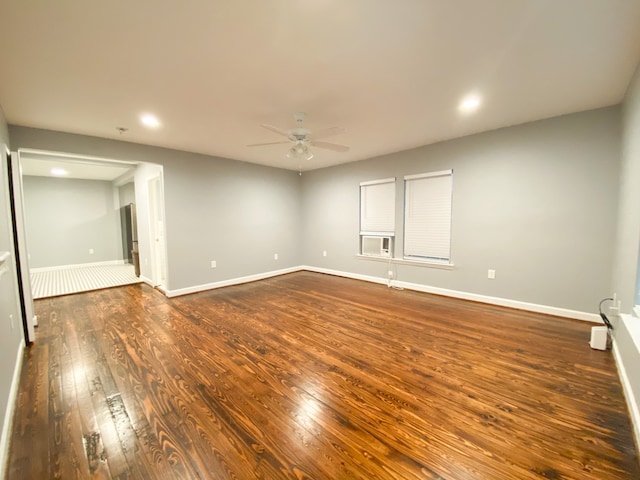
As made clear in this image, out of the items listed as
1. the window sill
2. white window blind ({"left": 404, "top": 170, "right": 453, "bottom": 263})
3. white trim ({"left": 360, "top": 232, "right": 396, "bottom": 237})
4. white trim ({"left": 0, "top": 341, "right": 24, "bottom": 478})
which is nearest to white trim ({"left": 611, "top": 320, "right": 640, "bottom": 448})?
the window sill

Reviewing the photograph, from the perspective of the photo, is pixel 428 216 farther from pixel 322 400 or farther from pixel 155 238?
pixel 155 238

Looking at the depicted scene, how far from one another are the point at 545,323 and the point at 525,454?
2295mm

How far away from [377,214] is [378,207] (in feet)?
0.45

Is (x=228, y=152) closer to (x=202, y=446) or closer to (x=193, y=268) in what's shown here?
(x=193, y=268)

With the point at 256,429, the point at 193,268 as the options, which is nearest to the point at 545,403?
the point at 256,429

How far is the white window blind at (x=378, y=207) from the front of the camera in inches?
192

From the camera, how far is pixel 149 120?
122 inches

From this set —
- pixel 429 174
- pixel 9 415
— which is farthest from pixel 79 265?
pixel 429 174

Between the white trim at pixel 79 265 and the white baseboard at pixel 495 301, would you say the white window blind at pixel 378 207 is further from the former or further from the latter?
the white trim at pixel 79 265

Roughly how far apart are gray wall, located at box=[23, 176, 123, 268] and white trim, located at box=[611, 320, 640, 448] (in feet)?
33.3

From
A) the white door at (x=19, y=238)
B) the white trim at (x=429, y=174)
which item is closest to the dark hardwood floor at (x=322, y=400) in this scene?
the white door at (x=19, y=238)

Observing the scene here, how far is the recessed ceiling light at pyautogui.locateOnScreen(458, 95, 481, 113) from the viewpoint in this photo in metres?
2.63

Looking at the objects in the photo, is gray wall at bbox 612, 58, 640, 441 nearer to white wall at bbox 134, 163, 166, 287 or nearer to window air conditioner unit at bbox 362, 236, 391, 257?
window air conditioner unit at bbox 362, 236, 391, 257

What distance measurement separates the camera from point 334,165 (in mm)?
5754
